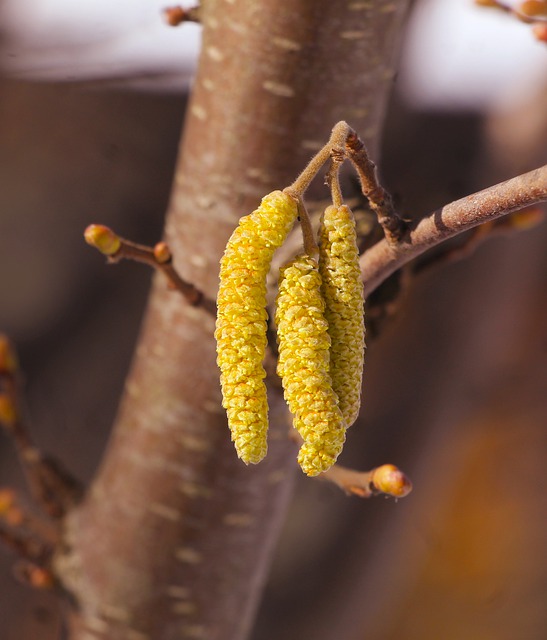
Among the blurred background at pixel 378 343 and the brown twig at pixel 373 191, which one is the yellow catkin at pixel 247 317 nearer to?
the brown twig at pixel 373 191

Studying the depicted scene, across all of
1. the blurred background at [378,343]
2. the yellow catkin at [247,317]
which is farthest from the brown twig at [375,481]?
the blurred background at [378,343]

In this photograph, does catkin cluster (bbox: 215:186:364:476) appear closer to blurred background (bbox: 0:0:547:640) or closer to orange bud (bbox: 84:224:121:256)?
orange bud (bbox: 84:224:121:256)

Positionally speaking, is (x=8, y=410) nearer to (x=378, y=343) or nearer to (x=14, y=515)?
(x=14, y=515)

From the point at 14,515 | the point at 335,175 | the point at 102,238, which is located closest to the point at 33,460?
the point at 14,515

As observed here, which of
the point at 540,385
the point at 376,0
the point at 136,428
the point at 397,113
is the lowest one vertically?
the point at 136,428

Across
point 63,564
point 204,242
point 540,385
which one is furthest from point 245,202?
point 540,385

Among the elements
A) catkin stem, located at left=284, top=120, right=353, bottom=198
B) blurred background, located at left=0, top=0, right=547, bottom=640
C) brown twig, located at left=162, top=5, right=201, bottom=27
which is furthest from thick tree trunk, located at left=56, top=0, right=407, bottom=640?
blurred background, located at left=0, top=0, right=547, bottom=640

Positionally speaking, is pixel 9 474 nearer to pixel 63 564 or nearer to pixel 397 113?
pixel 63 564
